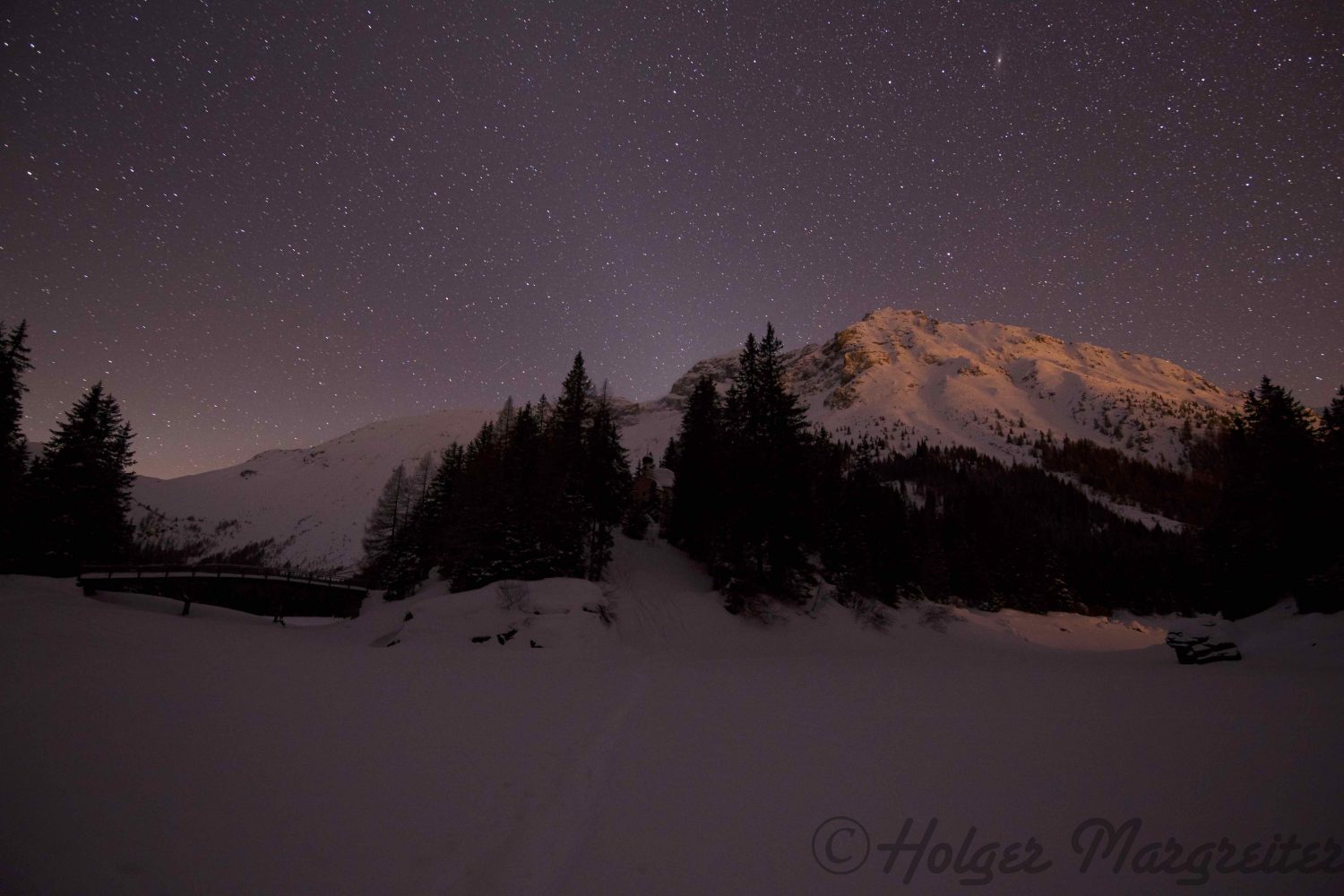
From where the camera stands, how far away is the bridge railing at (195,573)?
866 inches

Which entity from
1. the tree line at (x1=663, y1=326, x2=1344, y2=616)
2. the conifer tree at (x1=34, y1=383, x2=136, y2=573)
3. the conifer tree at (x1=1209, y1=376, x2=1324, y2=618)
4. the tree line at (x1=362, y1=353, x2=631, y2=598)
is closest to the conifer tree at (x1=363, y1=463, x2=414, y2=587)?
the tree line at (x1=362, y1=353, x2=631, y2=598)

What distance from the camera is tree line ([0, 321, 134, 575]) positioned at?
2612 cm

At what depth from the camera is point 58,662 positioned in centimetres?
948

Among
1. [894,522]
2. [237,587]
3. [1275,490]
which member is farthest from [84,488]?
[1275,490]

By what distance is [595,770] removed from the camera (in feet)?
23.0

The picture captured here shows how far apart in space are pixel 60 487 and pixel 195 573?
41.8 feet

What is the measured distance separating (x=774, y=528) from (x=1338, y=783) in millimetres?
20303

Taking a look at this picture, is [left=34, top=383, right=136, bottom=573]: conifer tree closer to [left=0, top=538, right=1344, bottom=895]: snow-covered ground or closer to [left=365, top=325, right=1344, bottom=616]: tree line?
[left=365, top=325, right=1344, bottom=616]: tree line

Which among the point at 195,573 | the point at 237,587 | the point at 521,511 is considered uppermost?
the point at 521,511

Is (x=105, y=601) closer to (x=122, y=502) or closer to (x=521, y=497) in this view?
(x=521, y=497)

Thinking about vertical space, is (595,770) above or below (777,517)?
below
